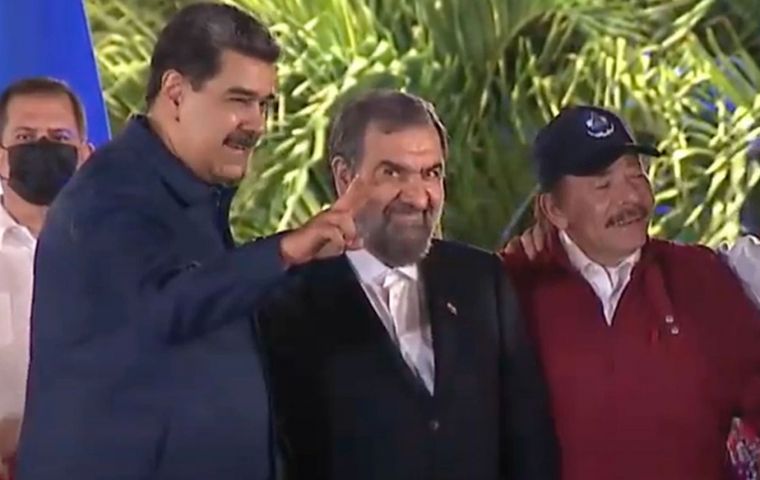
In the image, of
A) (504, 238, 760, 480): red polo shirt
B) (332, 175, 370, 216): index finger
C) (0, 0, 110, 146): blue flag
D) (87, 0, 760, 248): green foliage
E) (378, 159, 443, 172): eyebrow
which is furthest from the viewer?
(87, 0, 760, 248): green foliage

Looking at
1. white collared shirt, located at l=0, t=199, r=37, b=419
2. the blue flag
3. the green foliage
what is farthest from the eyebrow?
the green foliage

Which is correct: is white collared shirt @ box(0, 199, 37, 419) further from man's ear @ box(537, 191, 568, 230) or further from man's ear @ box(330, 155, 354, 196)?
man's ear @ box(537, 191, 568, 230)

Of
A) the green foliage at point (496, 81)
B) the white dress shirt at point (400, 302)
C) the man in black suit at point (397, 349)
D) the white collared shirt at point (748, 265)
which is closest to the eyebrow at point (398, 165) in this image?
the man in black suit at point (397, 349)

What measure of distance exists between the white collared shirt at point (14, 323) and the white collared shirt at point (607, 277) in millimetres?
809

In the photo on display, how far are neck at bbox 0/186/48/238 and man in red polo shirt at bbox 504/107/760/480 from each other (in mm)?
734

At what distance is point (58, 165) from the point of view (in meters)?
2.37

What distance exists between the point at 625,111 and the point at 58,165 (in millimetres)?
2015

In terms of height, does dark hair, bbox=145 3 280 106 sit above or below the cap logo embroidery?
above

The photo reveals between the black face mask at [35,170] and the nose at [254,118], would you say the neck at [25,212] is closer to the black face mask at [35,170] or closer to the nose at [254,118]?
the black face mask at [35,170]

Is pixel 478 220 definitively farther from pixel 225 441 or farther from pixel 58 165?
pixel 225 441

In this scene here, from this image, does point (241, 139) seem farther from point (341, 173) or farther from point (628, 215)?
point (628, 215)

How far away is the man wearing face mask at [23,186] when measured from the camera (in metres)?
2.25

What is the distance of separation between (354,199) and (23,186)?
0.90 meters

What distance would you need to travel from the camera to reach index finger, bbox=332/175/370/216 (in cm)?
158
